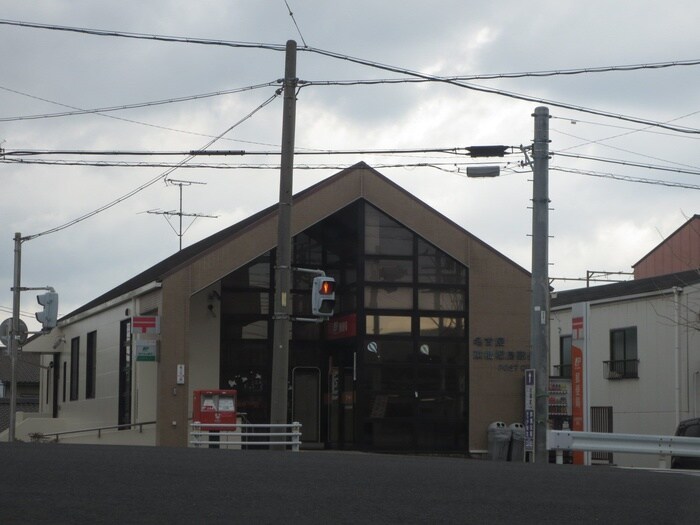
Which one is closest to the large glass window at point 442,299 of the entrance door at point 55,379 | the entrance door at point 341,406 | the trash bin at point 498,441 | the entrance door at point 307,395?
the entrance door at point 341,406

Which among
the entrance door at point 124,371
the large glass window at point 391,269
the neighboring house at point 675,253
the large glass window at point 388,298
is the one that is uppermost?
the neighboring house at point 675,253

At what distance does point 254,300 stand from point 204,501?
70.7ft

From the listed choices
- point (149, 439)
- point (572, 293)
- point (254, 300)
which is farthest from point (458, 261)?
point (572, 293)

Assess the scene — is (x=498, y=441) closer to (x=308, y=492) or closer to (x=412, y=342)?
(x=412, y=342)

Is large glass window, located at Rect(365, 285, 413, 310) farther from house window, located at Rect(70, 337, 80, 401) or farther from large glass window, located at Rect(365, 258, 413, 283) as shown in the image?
house window, located at Rect(70, 337, 80, 401)

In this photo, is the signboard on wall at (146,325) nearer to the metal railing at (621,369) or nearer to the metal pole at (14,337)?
the metal pole at (14,337)

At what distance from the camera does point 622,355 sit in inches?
1583

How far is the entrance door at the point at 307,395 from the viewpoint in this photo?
3225 cm

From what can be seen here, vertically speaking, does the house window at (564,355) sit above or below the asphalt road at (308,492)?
above


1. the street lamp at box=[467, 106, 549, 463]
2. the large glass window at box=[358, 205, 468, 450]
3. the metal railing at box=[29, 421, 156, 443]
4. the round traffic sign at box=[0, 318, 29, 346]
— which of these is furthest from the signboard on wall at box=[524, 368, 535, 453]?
the round traffic sign at box=[0, 318, 29, 346]

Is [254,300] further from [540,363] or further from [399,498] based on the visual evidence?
[399,498]

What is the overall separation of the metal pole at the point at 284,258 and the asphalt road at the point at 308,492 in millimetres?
7548

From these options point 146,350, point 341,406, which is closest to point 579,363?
point 341,406

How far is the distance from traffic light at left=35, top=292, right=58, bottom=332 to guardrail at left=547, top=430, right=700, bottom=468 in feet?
60.2
